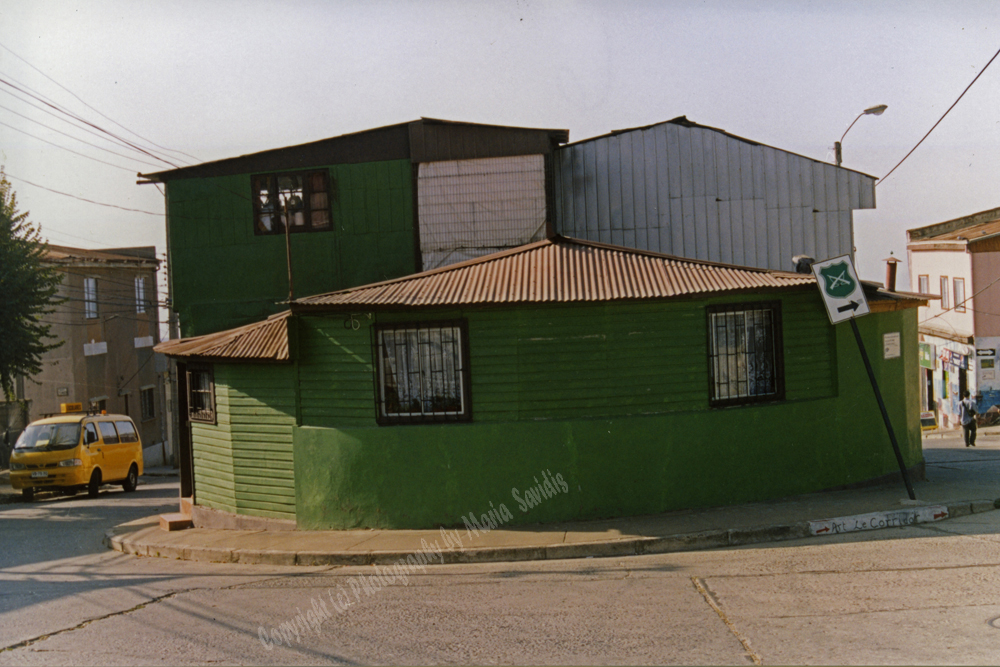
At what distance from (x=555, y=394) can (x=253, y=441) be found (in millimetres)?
4270

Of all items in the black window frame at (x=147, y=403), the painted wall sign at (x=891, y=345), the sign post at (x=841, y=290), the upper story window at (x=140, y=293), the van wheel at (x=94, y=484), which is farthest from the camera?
the black window frame at (x=147, y=403)

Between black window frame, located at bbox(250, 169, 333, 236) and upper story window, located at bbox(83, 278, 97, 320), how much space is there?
20451mm

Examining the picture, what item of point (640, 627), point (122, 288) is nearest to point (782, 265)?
point (640, 627)

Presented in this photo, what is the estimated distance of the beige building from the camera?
31.6m

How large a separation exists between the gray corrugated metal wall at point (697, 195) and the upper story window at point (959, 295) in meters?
19.3

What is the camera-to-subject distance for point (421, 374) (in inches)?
435

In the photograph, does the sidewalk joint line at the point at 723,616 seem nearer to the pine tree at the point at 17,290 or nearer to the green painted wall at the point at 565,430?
the green painted wall at the point at 565,430

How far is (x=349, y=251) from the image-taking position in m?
16.6

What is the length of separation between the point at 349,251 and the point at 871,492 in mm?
9797

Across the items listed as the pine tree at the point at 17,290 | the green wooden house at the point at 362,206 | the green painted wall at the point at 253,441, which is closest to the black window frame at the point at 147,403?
the pine tree at the point at 17,290

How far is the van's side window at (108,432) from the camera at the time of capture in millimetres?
22156

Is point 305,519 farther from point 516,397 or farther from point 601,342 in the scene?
point 601,342

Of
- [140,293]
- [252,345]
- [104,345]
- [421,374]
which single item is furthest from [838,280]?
[140,293]

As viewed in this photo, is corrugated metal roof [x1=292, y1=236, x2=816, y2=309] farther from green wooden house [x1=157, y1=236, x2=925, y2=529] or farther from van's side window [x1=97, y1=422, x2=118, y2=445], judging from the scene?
van's side window [x1=97, y1=422, x2=118, y2=445]
